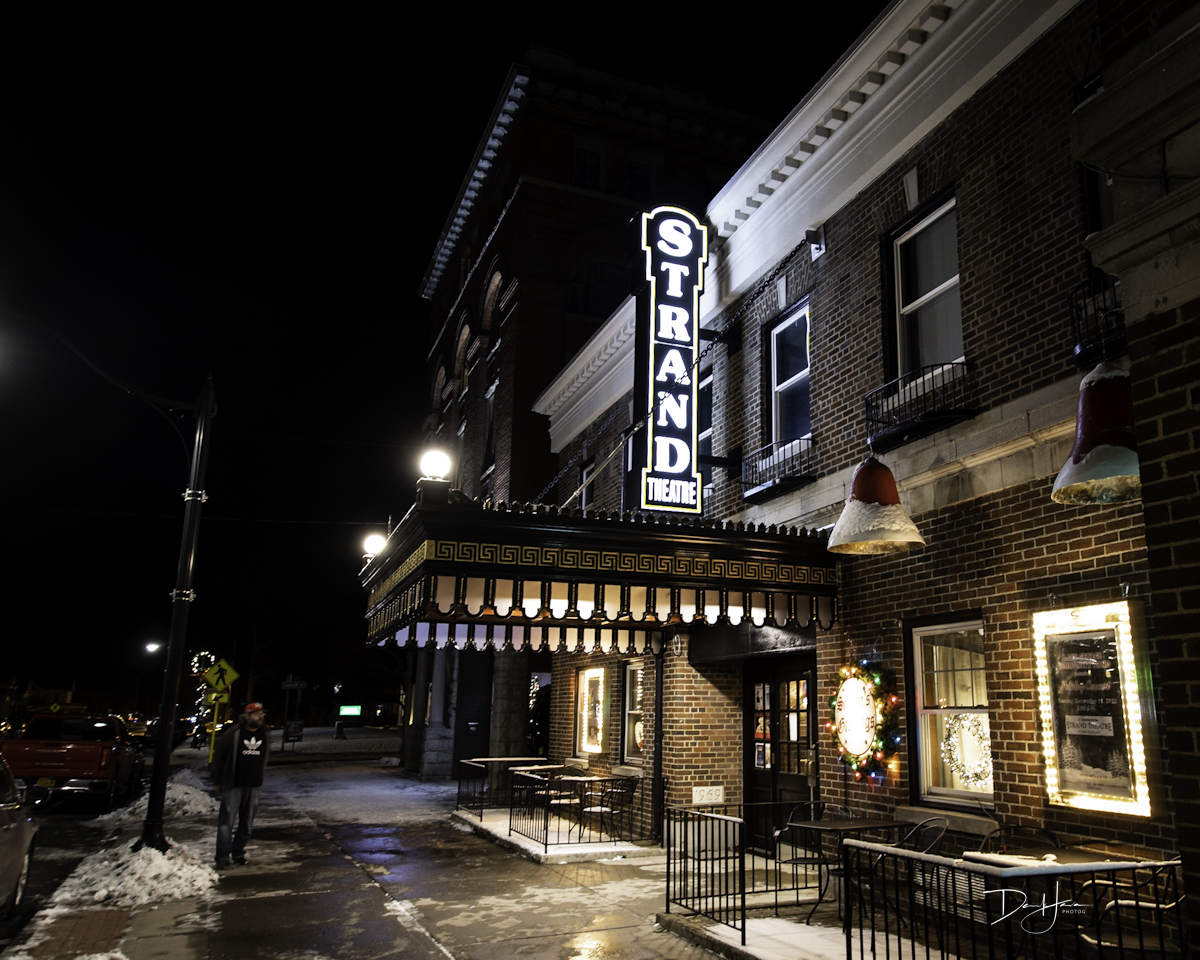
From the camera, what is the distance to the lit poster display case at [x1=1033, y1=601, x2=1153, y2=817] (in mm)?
6344

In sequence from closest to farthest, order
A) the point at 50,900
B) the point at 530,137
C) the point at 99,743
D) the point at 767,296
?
1. the point at 50,900
2. the point at 767,296
3. the point at 99,743
4. the point at 530,137

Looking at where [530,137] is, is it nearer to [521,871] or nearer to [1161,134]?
[521,871]

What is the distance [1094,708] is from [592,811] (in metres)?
8.65

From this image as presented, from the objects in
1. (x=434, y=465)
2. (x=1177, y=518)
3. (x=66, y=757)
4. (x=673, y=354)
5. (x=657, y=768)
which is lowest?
(x=66, y=757)

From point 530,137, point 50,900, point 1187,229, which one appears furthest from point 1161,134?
point 530,137

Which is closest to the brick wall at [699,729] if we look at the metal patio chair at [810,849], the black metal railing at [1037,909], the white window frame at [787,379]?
the metal patio chair at [810,849]

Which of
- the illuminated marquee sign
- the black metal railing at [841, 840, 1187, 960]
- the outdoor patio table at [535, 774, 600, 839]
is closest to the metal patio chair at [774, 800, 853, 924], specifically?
the black metal railing at [841, 840, 1187, 960]

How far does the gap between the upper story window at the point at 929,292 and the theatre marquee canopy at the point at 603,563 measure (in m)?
2.34

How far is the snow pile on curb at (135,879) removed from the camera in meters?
9.73

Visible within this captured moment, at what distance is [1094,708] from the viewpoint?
6699mm

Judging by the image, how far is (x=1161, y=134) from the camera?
3.83 meters

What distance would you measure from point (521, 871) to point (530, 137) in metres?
19.6

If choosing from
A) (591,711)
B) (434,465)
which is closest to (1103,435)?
(434,465)

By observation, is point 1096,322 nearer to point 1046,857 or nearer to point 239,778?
point 1046,857
